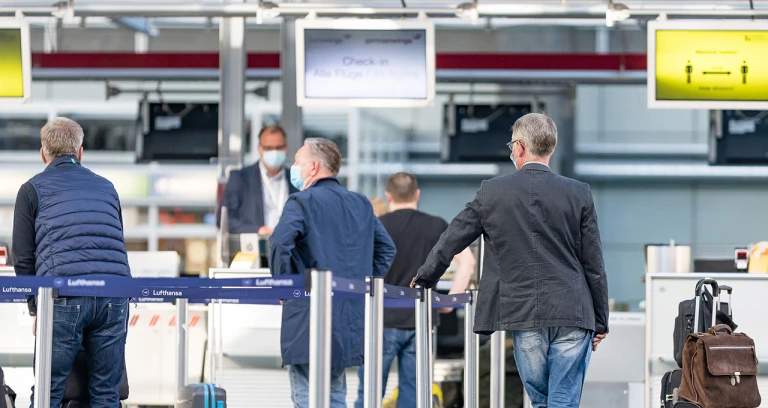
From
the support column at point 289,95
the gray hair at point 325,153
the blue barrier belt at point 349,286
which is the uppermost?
the support column at point 289,95

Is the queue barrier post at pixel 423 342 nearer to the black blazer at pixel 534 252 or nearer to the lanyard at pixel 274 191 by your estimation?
the black blazer at pixel 534 252

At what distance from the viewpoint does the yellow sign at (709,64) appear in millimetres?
8461

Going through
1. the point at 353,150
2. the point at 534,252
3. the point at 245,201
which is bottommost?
the point at 534,252

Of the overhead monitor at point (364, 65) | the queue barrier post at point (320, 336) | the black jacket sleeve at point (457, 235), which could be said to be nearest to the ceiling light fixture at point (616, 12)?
the overhead monitor at point (364, 65)

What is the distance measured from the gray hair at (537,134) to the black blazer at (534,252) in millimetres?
63

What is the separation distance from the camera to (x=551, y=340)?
4605mm

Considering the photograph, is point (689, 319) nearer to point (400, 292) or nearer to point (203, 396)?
point (400, 292)

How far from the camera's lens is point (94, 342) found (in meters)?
5.22

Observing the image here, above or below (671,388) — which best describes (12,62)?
above

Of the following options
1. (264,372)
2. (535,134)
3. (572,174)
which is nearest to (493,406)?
(264,372)

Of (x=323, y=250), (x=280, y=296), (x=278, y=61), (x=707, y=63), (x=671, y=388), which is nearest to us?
(x=280, y=296)

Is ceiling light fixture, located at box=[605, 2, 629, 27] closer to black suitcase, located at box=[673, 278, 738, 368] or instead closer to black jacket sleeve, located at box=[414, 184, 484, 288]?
black suitcase, located at box=[673, 278, 738, 368]

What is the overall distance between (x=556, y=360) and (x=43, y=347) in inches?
77.2

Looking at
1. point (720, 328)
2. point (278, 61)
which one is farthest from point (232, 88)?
point (720, 328)
